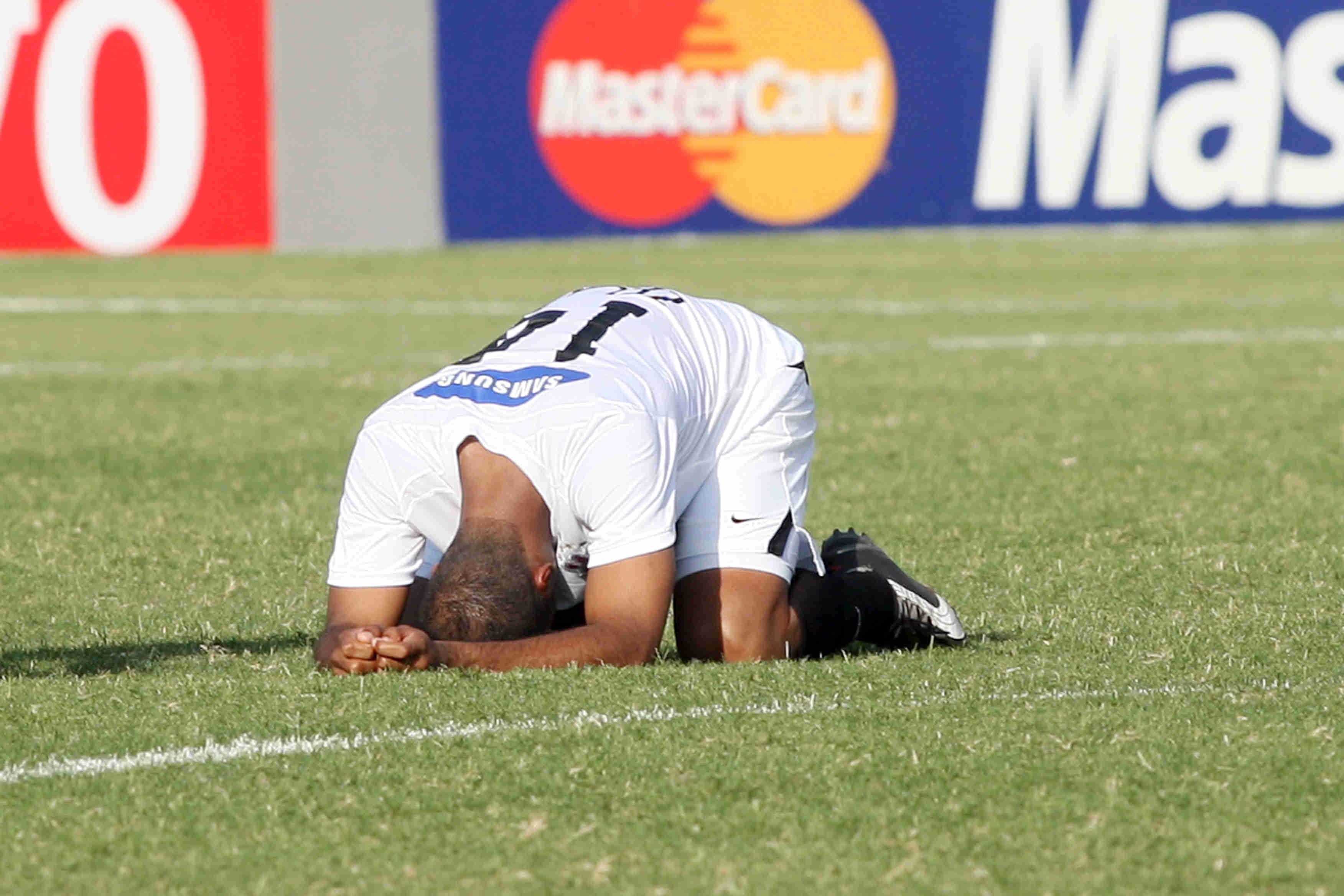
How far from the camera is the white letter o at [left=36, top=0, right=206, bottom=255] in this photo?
2059 centimetres

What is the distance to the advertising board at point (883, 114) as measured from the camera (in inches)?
913

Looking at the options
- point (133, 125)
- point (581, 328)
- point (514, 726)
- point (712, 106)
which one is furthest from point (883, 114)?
point (514, 726)

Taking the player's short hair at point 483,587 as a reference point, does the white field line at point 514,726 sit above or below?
below

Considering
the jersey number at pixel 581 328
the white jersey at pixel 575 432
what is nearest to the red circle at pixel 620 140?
the jersey number at pixel 581 328

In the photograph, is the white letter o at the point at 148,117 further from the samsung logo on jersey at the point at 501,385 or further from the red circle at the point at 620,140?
the samsung logo on jersey at the point at 501,385

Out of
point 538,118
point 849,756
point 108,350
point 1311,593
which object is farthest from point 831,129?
point 849,756

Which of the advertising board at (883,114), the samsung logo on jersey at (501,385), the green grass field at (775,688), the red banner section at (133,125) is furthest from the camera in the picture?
the advertising board at (883,114)

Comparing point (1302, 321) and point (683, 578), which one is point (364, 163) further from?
point (683, 578)

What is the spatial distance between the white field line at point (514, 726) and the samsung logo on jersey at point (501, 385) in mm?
953

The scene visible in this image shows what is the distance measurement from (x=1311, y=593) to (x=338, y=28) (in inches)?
670

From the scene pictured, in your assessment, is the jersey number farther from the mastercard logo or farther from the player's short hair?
the mastercard logo

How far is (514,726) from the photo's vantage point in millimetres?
4828

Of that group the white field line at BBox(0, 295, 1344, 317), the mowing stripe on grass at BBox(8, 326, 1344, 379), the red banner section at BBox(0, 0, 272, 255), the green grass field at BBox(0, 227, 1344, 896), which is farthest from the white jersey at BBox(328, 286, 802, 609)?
the red banner section at BBox(0, 0, 272, 255)

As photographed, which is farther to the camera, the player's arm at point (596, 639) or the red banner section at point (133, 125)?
the red banner section at point (133, 125)
